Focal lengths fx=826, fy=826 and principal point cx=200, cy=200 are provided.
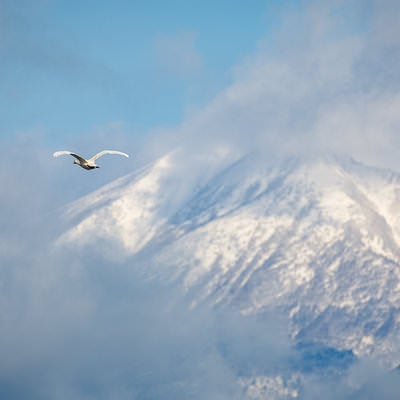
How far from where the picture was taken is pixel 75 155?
297ft
